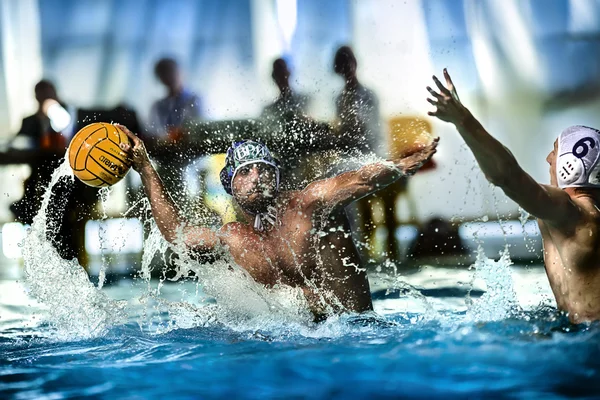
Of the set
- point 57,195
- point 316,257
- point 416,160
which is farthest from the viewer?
point 57,195

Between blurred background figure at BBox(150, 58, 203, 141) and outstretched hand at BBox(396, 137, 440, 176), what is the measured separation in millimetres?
3678

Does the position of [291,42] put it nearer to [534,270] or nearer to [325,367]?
[534,270]

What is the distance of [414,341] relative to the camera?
9.75 feet

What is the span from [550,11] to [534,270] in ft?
8.81

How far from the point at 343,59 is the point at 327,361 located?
172 inches

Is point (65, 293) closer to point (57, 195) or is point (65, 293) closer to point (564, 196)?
point (564, 196)

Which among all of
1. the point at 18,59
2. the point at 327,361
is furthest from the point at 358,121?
the point at 327,361

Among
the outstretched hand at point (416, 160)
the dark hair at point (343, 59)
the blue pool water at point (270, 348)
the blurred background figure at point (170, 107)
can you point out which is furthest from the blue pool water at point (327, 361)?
the dark hair at point (343, 59)

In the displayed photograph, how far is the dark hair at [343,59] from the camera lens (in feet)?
22.0

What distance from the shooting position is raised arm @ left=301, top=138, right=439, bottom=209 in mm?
3270

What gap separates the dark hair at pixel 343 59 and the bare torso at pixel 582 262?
3.76 meters

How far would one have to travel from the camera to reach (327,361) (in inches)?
109

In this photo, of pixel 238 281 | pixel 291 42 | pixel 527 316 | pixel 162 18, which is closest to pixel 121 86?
pixel 162 18

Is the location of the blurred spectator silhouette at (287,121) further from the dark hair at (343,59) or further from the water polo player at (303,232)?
the water polo player at (303,232)
